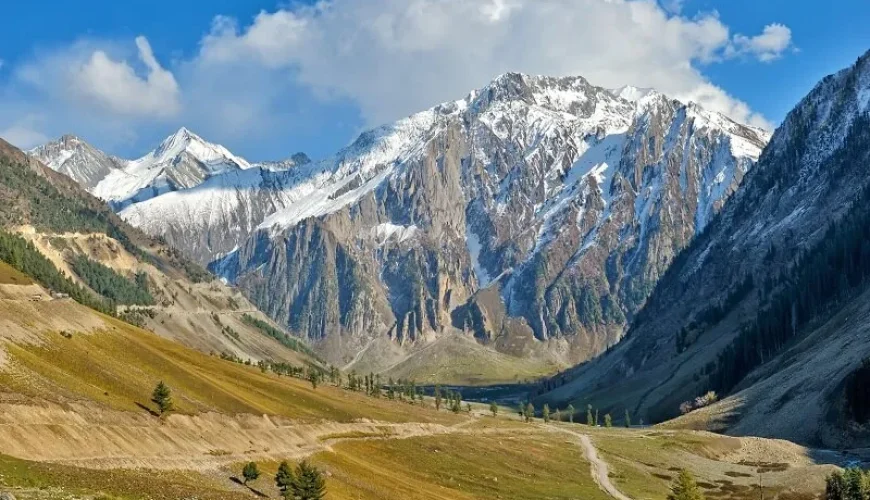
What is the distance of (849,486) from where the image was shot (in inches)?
3713

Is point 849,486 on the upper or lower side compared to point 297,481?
upper

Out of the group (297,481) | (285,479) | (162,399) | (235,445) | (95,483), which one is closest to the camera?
(95,483)

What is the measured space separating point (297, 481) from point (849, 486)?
219 feet

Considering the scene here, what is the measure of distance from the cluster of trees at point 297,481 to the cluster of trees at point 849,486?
208 ft

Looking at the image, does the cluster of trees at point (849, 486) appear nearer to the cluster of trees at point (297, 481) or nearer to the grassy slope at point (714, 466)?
the grassy slope at point (714, 466)

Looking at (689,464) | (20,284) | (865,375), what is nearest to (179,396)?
(20,284)

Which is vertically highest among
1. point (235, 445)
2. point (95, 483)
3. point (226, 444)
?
point (226, 444)

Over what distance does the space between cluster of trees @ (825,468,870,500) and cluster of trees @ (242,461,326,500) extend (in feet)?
208

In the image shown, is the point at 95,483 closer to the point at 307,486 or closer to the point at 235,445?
the point at 307,486

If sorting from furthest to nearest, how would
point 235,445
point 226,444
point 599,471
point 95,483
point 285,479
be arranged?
point 599,471
point 235,445
point 226,444
point 285,479
point 95,483

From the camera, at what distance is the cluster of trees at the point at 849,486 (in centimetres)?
9312

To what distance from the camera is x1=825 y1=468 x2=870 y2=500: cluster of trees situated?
93.1 metres

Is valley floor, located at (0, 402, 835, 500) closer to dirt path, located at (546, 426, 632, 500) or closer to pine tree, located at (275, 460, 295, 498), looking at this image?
dirt path, located at (546, 426, 632, 500)

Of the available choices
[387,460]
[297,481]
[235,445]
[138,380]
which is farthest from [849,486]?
[138,380]
